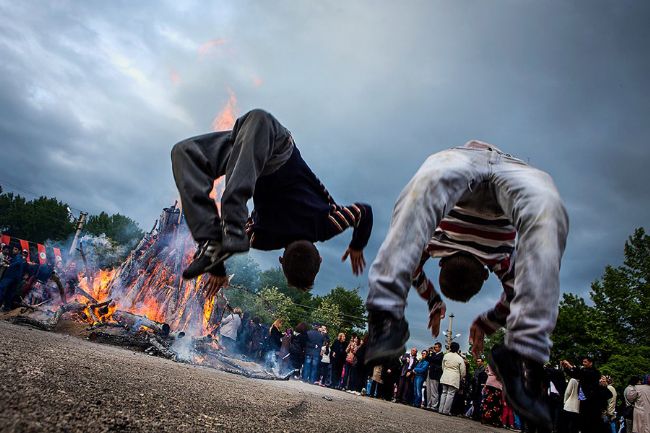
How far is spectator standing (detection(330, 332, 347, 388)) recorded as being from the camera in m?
12.3

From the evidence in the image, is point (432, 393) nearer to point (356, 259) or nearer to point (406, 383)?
point (406, 383)

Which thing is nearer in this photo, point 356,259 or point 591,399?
point 356,259

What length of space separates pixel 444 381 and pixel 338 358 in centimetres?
373

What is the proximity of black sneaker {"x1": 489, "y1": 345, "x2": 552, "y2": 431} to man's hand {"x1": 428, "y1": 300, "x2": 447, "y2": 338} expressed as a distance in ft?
4.06

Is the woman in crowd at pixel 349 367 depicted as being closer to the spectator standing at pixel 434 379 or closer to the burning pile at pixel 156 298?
the spectator standing at pixel 434 379

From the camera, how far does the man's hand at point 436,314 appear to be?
309 cm

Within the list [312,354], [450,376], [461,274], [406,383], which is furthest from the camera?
[312,354]

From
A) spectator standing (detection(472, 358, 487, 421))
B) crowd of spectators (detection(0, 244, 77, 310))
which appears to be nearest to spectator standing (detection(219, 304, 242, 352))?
crowd of spectators (detection(0, 244, 77, 310))

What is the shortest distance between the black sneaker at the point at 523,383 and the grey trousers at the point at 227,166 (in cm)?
167

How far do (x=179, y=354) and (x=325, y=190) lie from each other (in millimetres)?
6676

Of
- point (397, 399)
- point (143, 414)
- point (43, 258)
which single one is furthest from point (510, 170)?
point (43, 258)

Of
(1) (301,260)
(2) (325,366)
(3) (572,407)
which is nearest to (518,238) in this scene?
(1) (301,260)

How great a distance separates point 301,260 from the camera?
3.55 metres

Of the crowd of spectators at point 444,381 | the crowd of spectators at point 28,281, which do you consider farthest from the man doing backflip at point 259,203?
the crowd of spectators at point 28,281
